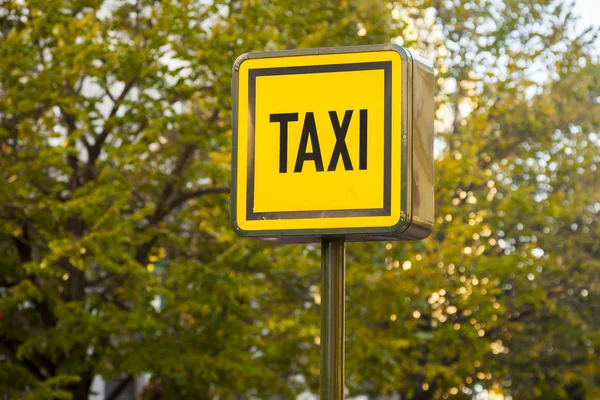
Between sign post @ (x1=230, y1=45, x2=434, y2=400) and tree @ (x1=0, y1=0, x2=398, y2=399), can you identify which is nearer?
sign post @ (x1=230, y1=45, x2=434, y2=400)

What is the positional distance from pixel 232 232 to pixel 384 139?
12.1 m

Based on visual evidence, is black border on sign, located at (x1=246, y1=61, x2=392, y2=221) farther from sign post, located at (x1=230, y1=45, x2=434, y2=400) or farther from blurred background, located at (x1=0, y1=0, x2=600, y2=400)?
blurred background, located at (x1=0, y1=0, x2=600, y2=400)

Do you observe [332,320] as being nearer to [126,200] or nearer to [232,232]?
[126,200]

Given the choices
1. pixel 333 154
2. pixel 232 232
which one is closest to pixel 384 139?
pixel 333 154

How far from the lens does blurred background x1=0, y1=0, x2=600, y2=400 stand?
1239cm

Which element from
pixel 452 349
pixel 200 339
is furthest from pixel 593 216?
pixel 200 339

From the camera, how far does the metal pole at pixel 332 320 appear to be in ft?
10.9

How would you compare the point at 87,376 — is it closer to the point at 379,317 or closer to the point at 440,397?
the point at 379,317

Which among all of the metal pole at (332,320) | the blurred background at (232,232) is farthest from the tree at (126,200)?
the metal pole at (332,320)

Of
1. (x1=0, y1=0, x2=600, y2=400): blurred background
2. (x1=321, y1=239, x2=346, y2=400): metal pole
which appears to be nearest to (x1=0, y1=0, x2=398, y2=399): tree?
(x1=0, y1=0, x2=600, y2=400): blurred background

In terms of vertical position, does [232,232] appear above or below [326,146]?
above

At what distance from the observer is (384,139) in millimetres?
3402

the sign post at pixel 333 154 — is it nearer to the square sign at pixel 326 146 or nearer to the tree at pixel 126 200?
the square sign at pixel 326 146

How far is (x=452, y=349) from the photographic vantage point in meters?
19.2
